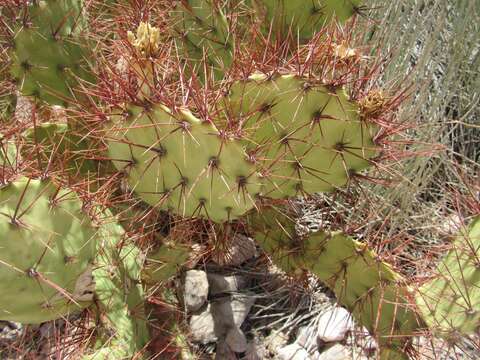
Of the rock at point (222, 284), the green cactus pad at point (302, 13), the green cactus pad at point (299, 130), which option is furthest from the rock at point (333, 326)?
the green cactus pad at point (302, 13)

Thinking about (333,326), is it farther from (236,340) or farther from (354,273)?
(354,273)

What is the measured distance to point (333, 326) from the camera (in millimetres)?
1868

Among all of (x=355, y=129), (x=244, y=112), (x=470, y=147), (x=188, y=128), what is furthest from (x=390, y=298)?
(x=470, y=147)

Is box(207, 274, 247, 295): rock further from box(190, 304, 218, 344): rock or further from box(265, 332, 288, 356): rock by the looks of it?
box(265, 332, 288, 356): rock

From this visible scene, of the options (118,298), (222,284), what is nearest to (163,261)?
(118,298)

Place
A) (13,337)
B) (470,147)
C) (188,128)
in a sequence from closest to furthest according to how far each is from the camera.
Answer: (188,128), (13,337), (470,147)

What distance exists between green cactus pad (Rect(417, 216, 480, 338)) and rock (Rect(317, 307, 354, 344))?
1.79 feet

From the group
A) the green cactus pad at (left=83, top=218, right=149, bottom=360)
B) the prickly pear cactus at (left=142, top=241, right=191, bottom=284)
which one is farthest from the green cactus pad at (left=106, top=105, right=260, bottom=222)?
the prickly pear cactus at (left=142, top=241, right=191, bottom=284)

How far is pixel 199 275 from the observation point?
6.32 ft

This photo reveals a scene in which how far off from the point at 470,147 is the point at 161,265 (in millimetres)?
1406

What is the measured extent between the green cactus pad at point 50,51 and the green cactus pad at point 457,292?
0.93 m

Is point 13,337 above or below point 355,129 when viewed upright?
below

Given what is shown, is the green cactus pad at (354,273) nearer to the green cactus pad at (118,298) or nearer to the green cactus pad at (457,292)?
the green cactus pad at (457,292)

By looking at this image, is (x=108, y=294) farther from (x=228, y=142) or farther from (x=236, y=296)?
(x=236, y=296)
